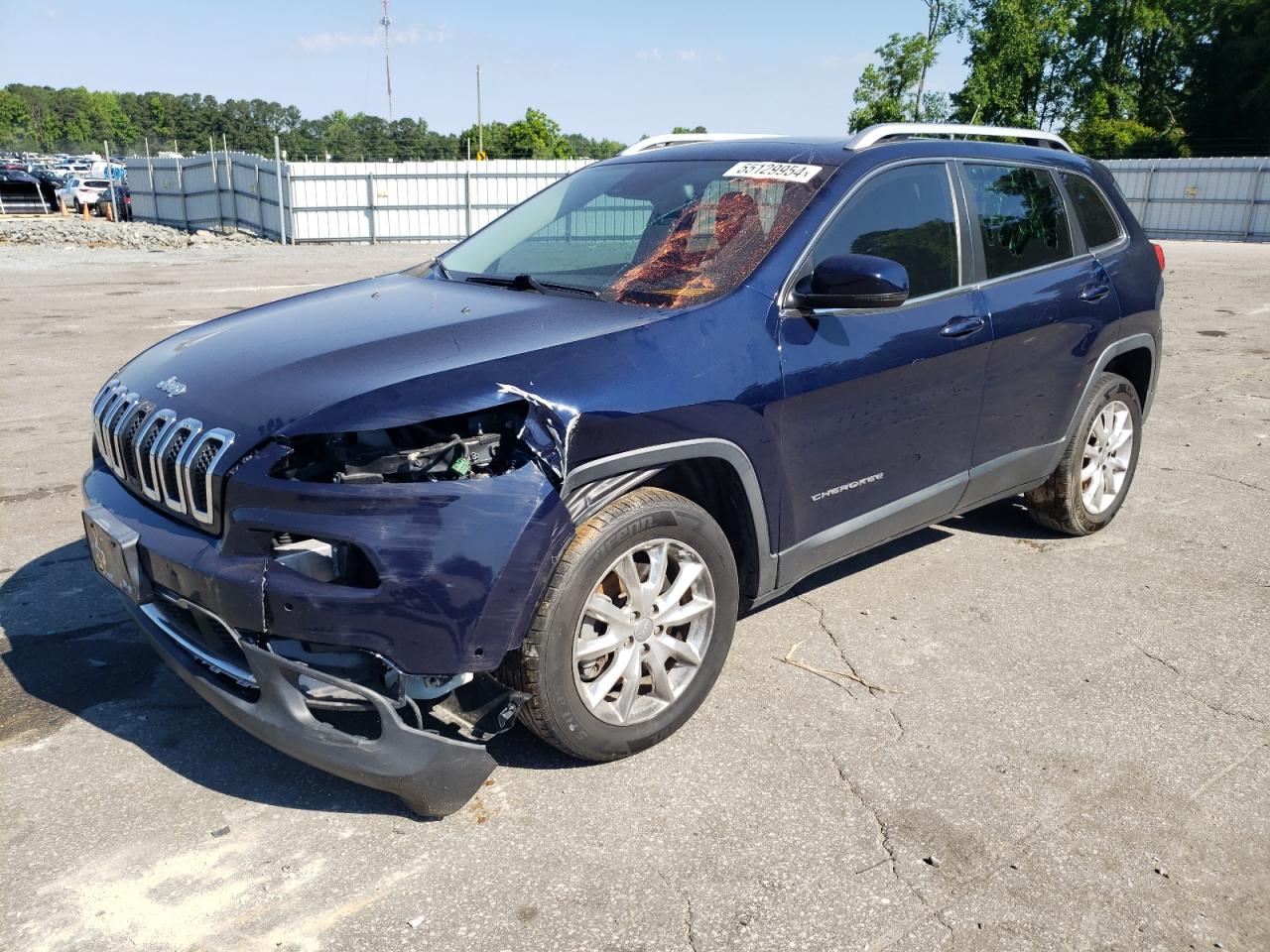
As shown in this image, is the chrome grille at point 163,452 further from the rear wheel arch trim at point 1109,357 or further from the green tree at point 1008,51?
the green tree at point 1008,51

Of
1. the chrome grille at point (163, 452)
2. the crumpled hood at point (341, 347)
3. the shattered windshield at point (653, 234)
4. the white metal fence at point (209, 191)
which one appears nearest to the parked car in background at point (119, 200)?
the white metal fence at point (209, 191)

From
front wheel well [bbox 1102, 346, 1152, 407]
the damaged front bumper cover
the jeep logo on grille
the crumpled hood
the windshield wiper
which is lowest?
the damaged front bumper cover

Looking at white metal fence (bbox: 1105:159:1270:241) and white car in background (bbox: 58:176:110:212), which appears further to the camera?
white car in background (bbox: 58:176:110:212)

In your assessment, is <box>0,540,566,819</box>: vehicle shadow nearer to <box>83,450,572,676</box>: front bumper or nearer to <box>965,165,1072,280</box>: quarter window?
<box>83,450,572,676</box>: front bumper

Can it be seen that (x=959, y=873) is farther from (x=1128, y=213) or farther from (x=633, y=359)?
(x=1128, y=213)

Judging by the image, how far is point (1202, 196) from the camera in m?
31.5

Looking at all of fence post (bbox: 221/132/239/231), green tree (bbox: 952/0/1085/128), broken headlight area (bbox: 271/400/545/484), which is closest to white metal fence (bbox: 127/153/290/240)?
fence post (bbox: 221/132/239/231)

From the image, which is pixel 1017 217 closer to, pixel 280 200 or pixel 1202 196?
pixel 280 200

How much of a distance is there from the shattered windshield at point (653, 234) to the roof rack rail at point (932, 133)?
321 millimetres

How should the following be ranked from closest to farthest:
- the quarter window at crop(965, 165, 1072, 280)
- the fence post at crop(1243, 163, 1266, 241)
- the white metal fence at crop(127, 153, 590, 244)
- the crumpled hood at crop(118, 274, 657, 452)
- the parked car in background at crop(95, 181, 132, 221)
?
the crumpled hood at crop(118, 274, 657, 452) → the quarter window at crop(965, 165, 1072, 280) → the white metal fence at crop(127, 153, 590, 244) → the fence post at crop(1243, 163, 1266, 241) → the parked car in background at crop(95, 181, 132, 221)

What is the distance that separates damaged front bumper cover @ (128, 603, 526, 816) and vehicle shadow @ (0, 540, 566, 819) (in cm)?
29

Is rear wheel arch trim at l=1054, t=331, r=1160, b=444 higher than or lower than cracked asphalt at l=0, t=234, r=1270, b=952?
higher

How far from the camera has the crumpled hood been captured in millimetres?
2729

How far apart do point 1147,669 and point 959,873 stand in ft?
5.22
